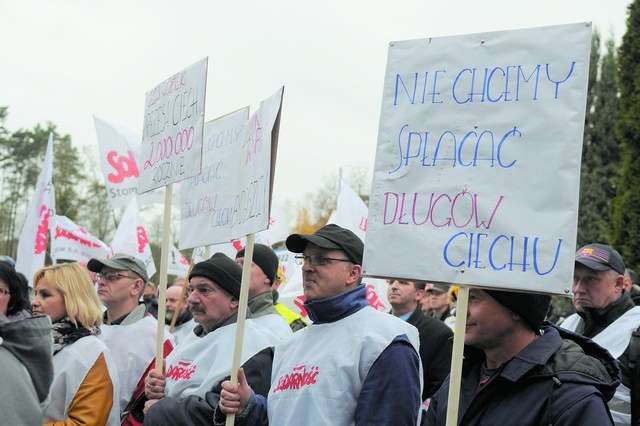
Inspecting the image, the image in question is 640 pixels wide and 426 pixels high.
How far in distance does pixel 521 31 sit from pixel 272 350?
2356mm

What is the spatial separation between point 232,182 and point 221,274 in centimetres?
68

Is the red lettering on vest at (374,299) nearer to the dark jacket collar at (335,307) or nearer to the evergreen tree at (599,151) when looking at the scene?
the dark jacket collar at (335,307)

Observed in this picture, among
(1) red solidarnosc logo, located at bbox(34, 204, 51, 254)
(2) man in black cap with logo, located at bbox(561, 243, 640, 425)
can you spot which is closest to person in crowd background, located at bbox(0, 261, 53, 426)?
(2) man in black cap with logo, located at bbox(561, 243, 640, 425)

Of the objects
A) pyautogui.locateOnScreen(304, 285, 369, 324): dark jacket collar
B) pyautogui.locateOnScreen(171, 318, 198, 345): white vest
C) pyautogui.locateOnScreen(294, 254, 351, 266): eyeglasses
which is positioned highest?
pyautogui.locateOnScreen(294, 254, 351, 266): eyeglasses

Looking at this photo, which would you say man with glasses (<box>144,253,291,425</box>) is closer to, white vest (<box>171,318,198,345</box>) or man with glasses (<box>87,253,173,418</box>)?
man with glasses (<box>87,253,173,418</box>)

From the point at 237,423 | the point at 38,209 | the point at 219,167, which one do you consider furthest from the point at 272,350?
the point at 38,209

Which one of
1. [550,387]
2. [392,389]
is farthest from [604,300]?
[550,387]

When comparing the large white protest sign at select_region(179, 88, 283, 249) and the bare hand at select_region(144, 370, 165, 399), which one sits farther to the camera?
the bare hand at select_region(144, 370, 165, 399)

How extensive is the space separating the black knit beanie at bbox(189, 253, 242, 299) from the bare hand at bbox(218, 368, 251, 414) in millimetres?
1141

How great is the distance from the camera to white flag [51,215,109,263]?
1036 cm

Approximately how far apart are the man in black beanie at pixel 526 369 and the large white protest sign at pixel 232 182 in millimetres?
1289

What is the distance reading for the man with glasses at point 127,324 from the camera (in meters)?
5.87

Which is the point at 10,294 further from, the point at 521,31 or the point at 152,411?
the point at 521,31

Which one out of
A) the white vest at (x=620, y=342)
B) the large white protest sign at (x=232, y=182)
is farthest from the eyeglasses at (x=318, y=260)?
the white vest at (x=620, y=342)
